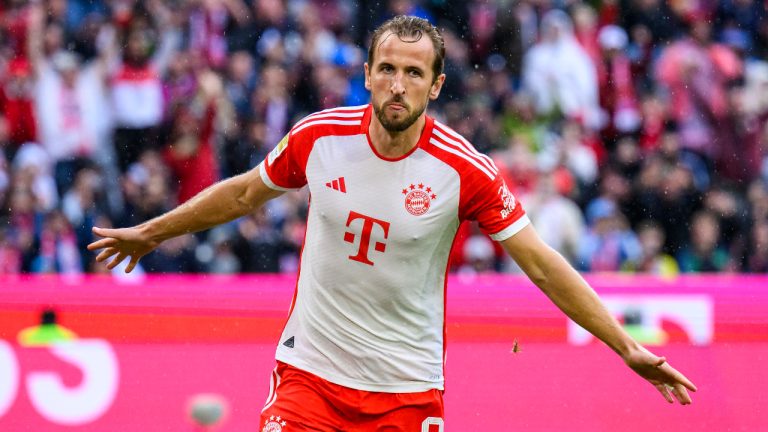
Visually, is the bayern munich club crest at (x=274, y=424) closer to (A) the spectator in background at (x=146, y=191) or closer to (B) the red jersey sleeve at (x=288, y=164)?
(B) the red jersey sleeve at (x=288, y=164)

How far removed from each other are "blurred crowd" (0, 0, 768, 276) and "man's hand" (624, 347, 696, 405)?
22.2 ft

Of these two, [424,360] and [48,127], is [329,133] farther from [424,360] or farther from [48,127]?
[48,127]

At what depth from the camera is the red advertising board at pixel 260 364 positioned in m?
7.40

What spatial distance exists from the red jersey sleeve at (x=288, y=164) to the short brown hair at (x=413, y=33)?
436 millimetres

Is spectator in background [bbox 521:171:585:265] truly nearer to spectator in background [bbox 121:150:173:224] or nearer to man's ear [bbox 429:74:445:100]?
spectator in background [bbox 121:150:173:224]

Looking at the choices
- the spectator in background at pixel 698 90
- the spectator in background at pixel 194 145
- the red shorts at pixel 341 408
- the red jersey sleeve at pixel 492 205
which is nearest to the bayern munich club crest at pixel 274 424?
the red shorts at pixel 341 408

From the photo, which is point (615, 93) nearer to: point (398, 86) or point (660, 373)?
point (660, 373)

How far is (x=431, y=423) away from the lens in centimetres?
541

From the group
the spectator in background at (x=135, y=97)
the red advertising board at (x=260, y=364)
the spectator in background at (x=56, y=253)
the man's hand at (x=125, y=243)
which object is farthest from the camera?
the spectator in background at (x=135, y=97)

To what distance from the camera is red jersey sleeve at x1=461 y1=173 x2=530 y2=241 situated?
5.30 metres

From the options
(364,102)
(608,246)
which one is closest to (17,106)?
(364,102)

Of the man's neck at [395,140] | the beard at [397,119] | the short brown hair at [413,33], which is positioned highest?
the short brown hair at [413,33]

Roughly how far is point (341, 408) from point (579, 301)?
0.99 metres

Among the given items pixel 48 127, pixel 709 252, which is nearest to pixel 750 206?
pixel 709 252
